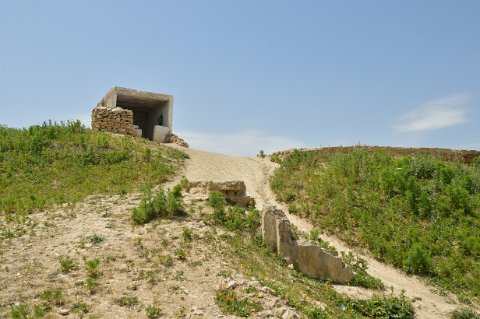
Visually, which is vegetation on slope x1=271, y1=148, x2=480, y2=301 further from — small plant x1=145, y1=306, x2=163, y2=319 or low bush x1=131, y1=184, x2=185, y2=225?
small plant x1=145, y1=306, x2=163, y2=319

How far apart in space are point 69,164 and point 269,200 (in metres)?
7.54

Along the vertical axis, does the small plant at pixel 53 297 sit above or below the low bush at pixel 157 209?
below

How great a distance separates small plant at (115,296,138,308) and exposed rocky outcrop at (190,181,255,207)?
191 inches

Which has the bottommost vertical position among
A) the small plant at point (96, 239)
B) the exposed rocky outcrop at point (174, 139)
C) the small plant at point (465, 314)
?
the small plant at point (465, 314)

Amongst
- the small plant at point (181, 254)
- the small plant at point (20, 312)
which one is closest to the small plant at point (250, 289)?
the small plant at point (181, 254)

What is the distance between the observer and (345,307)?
7.87 m

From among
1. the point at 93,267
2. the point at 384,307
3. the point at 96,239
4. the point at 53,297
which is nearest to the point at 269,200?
the point at 384,307

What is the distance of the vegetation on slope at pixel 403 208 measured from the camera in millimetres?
11250

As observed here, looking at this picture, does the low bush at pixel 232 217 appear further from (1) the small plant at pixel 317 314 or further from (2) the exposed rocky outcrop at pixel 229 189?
(1) the small plant at pixel 317 314

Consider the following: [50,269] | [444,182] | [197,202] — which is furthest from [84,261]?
[444,182]

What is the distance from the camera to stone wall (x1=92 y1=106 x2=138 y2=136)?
69.9ft

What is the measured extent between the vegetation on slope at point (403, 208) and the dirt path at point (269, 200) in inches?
14.4

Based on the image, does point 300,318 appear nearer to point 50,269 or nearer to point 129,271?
point 129,271

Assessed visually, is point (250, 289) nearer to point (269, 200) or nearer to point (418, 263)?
point (418, 263)
